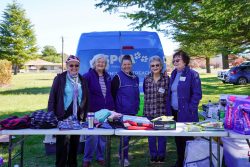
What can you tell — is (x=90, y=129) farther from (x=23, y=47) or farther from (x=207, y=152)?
(x=23, y=47)

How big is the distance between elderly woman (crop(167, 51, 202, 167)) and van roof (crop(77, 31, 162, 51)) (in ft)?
6.27

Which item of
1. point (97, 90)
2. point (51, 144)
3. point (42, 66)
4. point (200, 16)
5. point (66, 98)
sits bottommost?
point (51, 144)

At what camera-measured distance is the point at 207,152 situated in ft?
15.6

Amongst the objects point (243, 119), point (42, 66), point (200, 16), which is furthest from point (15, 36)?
point (243, 119)

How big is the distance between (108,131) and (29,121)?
104 cm

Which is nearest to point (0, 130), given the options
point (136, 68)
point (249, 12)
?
point (136, 68)

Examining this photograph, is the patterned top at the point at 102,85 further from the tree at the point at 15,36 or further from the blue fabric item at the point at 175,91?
the tree at the point at 15,36

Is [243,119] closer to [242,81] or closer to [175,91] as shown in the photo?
[175,91]

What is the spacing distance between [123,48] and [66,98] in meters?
2.40

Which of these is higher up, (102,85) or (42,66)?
(42,66)

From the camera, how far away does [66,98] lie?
454 centimetres

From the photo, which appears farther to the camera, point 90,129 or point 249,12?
point 249,12

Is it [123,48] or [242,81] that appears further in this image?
[242,81]

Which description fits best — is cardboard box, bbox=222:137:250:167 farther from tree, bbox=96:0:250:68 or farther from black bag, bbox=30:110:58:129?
tree, bbox=96:0:250:68
